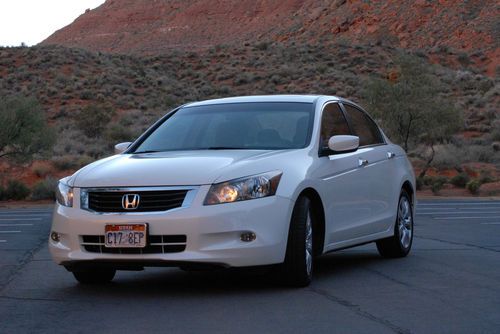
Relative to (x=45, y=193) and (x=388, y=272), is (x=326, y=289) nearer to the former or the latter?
(x=388, y=272)

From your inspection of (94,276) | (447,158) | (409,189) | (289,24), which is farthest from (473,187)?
(289,24)

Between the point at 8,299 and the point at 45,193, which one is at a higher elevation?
the point at 8,299

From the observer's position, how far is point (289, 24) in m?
95.3

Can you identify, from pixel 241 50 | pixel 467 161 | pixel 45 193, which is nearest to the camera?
pixel 45 193

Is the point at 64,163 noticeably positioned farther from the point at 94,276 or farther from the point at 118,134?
the point at 94,276

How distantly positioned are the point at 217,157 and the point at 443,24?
72298 mm

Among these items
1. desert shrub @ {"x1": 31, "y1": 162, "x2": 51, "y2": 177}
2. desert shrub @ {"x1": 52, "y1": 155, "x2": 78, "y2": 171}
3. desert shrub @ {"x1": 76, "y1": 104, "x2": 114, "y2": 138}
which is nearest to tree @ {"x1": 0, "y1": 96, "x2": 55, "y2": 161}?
desert shrub @ {"x1": 31, "y1": 162, "x2": 51, "y2": 177}

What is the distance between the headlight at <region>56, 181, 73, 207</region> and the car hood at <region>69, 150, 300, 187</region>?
0.08 meters

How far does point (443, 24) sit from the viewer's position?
257 ft

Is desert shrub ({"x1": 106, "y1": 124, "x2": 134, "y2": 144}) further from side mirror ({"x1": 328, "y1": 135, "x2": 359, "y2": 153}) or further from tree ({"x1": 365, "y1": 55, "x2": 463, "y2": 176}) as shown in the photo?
side mirror ({"x1": 328, "y1": 135, "x2": 359, "y2": 153})

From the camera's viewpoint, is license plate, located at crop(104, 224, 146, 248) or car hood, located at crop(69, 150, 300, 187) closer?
license plate, located at crop(104, 224, 146, 248)

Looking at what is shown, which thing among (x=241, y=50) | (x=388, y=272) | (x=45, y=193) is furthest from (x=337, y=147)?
(x=241, y=50)

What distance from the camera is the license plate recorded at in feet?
25.9

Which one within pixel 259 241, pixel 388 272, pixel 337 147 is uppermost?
pixel 337 147
